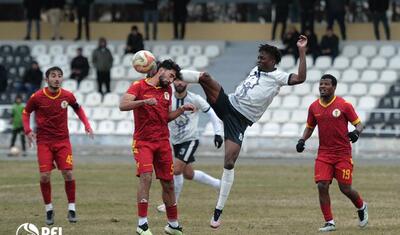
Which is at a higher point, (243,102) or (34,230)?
(243,102)

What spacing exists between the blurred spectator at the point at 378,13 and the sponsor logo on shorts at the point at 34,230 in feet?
81.8

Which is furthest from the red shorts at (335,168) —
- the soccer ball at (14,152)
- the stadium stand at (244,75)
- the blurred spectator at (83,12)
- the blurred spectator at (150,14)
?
the blurred spectator at (83,12)

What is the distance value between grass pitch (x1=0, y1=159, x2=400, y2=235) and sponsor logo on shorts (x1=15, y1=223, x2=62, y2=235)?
0.13m

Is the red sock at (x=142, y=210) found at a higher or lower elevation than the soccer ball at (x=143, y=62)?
lower

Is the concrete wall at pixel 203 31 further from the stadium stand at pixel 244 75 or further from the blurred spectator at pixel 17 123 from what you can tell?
the blurred spectator at pixel 17 123

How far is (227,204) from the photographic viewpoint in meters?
20.0

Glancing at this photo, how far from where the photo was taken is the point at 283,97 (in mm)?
38000

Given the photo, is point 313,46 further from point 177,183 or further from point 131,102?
point 131,102

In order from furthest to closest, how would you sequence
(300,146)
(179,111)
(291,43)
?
(291,43) → (300,146) → (179,111)

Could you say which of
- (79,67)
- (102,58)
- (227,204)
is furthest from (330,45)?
(227,204)

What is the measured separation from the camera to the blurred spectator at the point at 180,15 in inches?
1620

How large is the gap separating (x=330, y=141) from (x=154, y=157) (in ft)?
8.04

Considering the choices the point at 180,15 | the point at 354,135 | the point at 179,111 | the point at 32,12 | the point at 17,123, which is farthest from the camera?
the point at 32,12

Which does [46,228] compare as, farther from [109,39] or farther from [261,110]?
[109,39]
